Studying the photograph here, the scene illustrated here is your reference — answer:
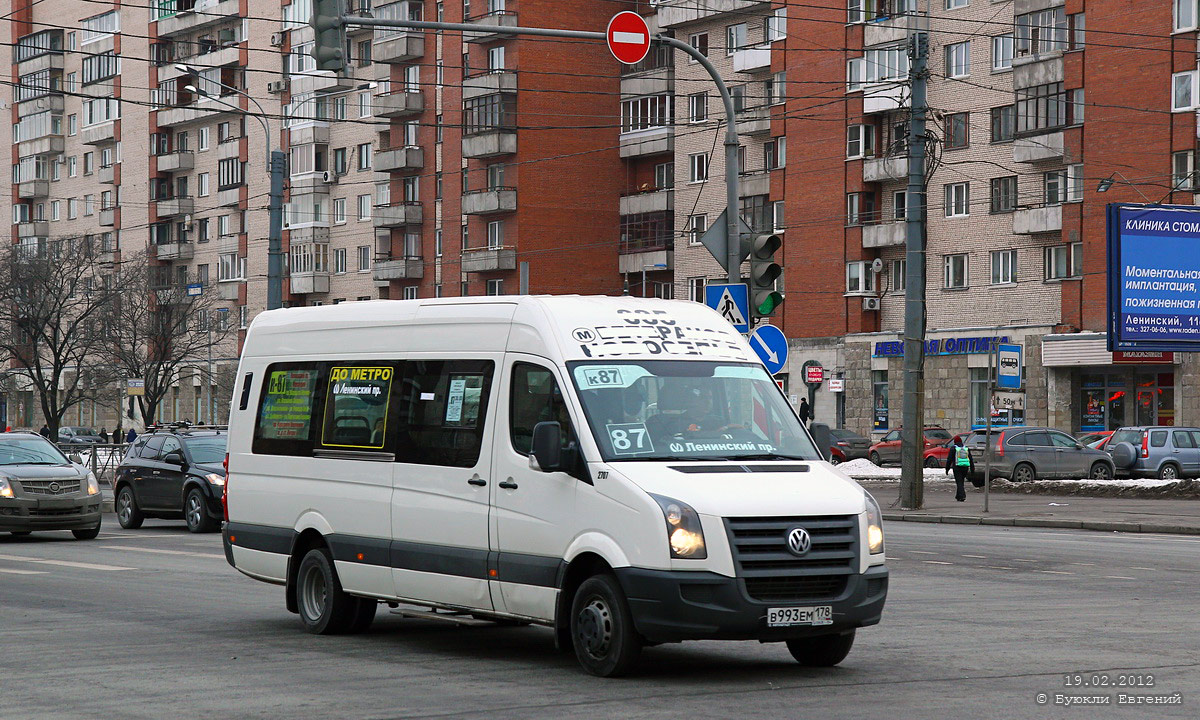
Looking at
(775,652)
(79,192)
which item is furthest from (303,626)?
(79,192)

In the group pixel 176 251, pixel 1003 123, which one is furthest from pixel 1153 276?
pixel 176 251

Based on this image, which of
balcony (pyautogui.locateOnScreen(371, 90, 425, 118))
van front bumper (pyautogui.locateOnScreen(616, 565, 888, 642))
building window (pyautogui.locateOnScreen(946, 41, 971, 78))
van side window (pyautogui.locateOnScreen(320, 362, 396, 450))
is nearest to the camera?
van front bumper (pyautogui.locateOnScreen(616, 565, 888, 642))

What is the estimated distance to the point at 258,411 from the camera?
1307 cm

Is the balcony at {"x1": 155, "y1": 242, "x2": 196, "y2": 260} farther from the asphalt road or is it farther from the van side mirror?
the van side mirror

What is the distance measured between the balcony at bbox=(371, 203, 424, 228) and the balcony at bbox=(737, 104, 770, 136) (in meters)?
18.0

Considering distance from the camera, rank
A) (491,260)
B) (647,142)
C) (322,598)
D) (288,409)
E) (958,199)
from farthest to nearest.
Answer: (491,260), (647,142), (958,199), (288,409), (322,598)

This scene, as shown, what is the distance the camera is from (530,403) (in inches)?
410

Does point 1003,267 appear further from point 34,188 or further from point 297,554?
point 34,188

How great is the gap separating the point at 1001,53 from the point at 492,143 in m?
23.6

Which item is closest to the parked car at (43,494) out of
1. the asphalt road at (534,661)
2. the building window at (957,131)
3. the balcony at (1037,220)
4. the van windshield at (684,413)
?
the asphalt road at (534,661)

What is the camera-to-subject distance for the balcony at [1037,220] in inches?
2152

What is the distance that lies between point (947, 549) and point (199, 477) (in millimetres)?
11425

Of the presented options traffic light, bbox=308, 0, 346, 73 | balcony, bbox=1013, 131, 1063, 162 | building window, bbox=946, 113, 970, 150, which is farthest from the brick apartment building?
traffic light, bbox=308, 0, 346, 73

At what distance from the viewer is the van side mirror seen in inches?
384
